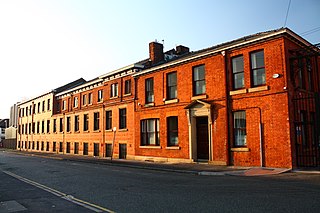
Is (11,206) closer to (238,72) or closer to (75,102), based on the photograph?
(238,72)

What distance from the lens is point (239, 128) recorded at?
18.4 meters

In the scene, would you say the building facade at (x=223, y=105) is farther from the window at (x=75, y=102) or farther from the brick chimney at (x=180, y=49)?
the window at (x=75, y=102)

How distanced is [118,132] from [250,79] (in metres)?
15.3

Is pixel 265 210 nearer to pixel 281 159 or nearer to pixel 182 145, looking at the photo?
pixel 281 159

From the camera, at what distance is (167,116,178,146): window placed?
74.6 ft

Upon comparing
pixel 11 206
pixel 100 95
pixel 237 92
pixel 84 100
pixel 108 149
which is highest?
pixel 100 95

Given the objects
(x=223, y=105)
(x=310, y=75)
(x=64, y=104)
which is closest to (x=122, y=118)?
(x=223, y=105)

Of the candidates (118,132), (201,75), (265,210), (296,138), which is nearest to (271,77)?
(296,138)

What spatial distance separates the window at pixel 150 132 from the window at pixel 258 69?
9318 mm

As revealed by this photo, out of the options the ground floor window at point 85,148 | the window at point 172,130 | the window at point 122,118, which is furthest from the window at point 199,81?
the ground floor window at point 85,148

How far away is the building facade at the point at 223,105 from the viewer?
16.6 meters

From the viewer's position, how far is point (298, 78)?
1819 centimetres

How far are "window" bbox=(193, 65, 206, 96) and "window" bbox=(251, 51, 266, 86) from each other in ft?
12.3

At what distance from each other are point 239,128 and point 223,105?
5.98ft
